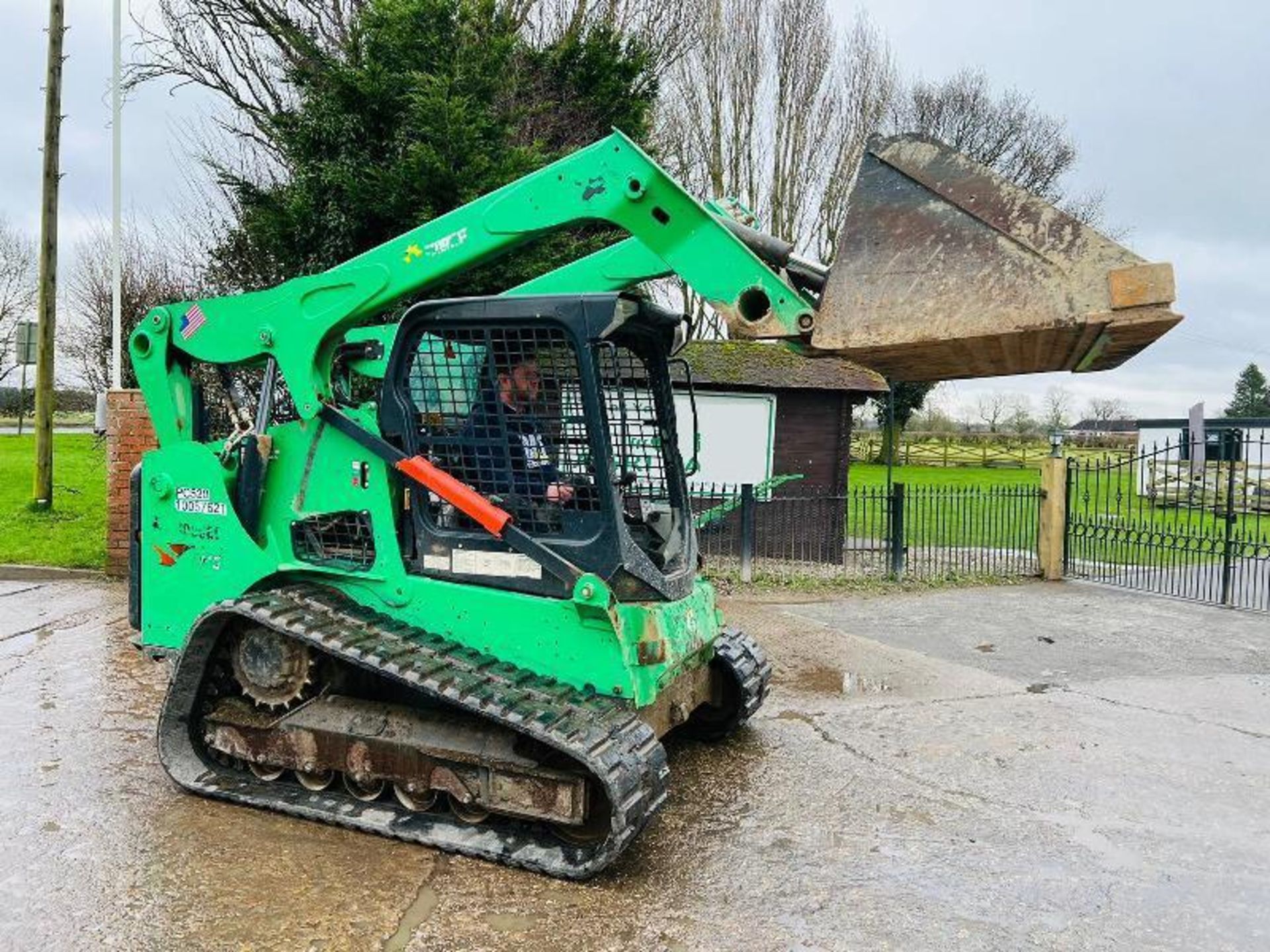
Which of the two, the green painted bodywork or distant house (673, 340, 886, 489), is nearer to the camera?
the green painted bodywork

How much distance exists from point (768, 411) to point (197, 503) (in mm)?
9839

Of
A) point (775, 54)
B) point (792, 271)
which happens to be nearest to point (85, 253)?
point (775, 54)

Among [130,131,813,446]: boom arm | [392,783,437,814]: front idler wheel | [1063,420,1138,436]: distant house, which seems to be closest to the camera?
[130,131,813,446]: boom arm

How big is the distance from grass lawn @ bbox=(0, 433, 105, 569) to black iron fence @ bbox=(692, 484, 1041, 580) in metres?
6.87

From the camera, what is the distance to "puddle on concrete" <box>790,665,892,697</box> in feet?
22.0

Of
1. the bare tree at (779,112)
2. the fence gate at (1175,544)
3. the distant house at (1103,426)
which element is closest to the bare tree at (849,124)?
the bare tree at (779,112)

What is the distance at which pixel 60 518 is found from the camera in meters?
12.5

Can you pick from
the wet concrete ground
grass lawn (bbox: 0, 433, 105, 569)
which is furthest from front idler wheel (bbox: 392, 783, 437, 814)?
grass lawn (bbox: 0, 433, 105, 569)

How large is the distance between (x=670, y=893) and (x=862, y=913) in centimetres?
71

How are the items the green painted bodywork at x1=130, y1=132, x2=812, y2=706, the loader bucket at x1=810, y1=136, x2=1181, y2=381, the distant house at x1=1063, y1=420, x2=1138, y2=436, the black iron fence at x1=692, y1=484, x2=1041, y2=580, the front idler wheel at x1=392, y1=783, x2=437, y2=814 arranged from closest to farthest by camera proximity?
the loader bucket at x1=810, y1=136, x2=1181, y2=381 → the green painted bodywork at x1=130, y1=132, x2=812, y2=706 → the front idler wheel at x1=392, y1=783, x2=437, y2=814 → the black iron fence at x1=692, y1=484, x2=1041, y2=580 → the distant house at x1=1063, y1=420, x2=1138, y2=436

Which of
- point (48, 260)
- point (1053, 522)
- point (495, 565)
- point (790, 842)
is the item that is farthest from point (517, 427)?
point (48, 260)

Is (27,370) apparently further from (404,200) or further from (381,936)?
(381,936)

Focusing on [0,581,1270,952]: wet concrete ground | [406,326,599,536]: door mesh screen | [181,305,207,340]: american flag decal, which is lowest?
[0,581,1270,952]: wet concrete ground

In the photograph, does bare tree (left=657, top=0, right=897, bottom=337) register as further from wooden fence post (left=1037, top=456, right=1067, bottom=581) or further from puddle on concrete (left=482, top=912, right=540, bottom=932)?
puddle on concrete (left=482, top=912, right=540, bottom=932)
